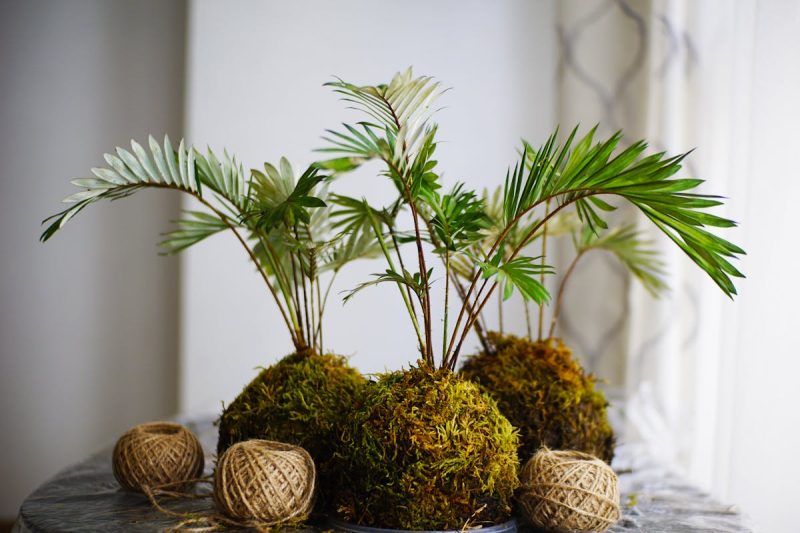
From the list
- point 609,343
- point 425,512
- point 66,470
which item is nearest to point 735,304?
point 609,343

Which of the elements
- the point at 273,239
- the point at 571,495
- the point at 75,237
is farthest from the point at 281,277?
the point at 75,237

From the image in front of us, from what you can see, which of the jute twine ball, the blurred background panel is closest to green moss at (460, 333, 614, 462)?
the jute twine ball

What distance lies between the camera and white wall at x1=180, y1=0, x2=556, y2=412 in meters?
2.79

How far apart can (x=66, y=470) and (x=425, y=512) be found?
2.43ft

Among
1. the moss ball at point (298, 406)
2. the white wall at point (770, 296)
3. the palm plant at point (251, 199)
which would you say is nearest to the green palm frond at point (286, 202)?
the palm plant at point (251, 199)

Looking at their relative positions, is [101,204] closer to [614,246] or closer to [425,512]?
[614,246]

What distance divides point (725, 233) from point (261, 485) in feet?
4.93

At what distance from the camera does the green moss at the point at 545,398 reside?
116 cm

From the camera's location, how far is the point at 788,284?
5.83ft

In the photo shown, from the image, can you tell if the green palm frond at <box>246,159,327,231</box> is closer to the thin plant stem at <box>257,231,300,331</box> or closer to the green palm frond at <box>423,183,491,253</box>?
the thin plant stem at <box>257,231,300,331</box>

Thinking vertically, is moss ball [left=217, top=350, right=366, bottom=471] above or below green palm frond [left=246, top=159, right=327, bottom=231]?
below

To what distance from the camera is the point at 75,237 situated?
9.89 feet

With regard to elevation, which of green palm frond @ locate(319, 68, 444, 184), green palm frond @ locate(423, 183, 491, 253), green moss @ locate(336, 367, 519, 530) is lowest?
green moss @ locate(336, 367, 519, 530)

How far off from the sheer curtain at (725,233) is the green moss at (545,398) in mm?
796
